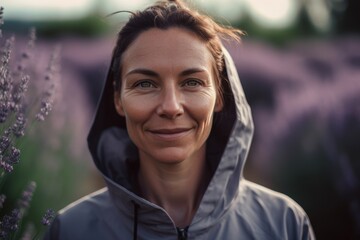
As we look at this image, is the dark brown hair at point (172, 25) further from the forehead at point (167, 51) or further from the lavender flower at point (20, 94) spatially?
the lavender flower at point (20, 94)

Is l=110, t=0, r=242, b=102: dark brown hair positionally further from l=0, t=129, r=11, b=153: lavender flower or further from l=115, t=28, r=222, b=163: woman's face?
l=0, t=129, r=11, b=153: lavender flower

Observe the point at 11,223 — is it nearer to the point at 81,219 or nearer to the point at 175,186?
the point at 81,219

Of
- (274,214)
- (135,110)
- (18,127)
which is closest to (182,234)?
(274,214)

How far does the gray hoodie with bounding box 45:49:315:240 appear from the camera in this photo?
2.53m

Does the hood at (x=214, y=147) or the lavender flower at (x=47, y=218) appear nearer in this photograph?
the lavender flower at (x=47, y=218)

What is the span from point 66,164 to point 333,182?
228 centimetres

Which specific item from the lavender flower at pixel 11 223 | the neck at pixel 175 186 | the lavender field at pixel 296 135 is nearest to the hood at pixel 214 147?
the neck at pixel 175 186

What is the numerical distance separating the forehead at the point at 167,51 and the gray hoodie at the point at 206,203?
312 millimetres

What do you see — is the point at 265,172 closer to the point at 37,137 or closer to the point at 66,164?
the point at 66,164

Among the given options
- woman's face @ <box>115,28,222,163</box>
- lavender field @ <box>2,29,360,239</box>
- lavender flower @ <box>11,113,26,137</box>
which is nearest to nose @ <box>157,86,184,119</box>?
woman's face @ <box>115,28,222,163</box>

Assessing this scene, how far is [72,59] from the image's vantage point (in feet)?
28.5

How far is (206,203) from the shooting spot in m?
2.57

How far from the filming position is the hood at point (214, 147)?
261 cm

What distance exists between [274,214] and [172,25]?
89 centimetres
